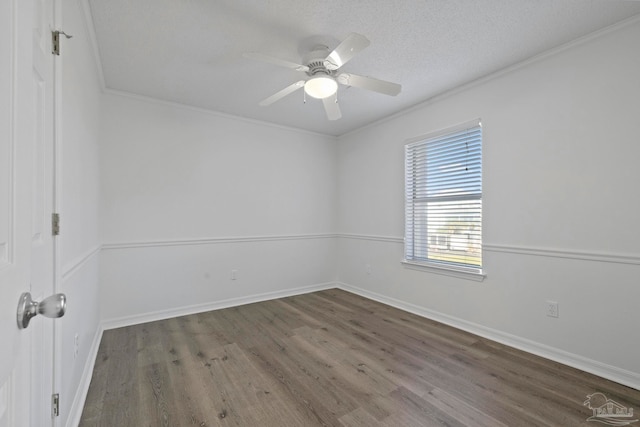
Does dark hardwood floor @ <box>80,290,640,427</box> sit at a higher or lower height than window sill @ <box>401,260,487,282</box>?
lower

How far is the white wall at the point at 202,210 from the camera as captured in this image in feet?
10.3

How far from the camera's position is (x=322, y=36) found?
7.05 ft

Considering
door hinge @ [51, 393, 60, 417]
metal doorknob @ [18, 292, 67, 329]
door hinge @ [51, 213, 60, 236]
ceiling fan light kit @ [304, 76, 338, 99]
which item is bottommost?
door hinge @ [51, 393, 60, 417]

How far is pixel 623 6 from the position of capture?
1.90 metres

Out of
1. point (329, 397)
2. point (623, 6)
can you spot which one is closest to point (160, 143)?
point (329, 397)

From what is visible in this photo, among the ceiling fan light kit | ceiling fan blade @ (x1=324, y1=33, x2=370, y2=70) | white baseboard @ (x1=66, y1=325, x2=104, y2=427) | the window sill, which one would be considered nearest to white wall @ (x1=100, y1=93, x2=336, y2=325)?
white baseboard @ (x1=66, y1=325, x2=104, y2=427)

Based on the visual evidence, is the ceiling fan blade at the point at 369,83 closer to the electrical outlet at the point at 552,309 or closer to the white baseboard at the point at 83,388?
the electrical outlet at the point at 552,309

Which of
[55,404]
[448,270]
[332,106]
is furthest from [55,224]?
[448,270]

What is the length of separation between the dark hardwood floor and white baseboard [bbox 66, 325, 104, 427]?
4cm

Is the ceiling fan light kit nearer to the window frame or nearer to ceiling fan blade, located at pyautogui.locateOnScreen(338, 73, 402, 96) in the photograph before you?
ceiling fan blade, located at pyautogui.locateOnScreen(338, 73, 402, 96)

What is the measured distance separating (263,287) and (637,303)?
3669mm

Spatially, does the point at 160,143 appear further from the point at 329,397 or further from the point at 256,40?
the point at 329,397

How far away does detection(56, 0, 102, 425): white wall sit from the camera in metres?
1.43

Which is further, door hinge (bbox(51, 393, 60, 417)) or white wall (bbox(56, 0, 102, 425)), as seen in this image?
white wall (bbox(56, 0, 102, 425))
